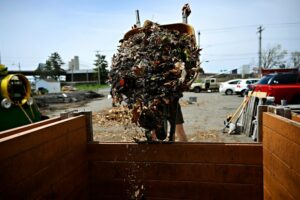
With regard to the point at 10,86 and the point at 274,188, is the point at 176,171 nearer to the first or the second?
the point at 274,188

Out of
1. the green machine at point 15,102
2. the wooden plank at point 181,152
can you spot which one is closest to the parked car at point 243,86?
the green machine at point 15,102

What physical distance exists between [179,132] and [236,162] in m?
1.79

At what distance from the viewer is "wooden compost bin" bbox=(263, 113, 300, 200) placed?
1.79 meters

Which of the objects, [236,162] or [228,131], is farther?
[228,131]

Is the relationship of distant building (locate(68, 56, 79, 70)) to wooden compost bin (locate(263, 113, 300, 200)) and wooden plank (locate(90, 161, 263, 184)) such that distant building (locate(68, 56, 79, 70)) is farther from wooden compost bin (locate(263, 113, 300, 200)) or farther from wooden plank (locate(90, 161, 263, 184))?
wooden compost bin (locate(263, 113, 300, 200))

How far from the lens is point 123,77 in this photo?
261 cm

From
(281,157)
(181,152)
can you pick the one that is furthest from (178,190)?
(281,157)

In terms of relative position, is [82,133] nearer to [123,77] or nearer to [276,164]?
[123,77]

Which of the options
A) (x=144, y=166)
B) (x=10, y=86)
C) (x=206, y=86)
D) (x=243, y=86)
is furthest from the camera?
(x=206, y=86)

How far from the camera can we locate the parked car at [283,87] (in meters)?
9.87

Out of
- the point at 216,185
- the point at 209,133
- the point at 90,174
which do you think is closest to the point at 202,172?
the point at 216,185

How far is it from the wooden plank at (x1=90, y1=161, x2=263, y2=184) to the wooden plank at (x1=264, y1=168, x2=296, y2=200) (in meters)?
0.12

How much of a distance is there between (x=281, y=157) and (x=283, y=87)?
8979 mm

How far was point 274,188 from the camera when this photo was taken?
215 cm
